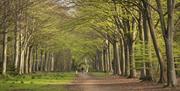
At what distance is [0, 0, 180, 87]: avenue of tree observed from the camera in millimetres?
29734

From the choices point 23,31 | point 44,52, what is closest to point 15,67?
point 23,31

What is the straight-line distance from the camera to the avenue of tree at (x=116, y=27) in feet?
97.6

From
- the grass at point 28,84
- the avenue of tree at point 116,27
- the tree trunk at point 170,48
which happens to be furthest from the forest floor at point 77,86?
the avenue of tree at point 116,27

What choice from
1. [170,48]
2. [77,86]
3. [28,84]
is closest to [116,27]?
[77,86]

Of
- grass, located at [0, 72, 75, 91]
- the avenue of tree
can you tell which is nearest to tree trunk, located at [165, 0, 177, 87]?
the avenue of tree

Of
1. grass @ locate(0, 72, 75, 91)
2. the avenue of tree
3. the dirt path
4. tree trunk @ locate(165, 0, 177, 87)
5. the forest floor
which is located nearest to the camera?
tree trunk @ locate(165, 0, 177, 87)

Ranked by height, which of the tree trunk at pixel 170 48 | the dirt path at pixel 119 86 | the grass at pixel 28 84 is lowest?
the dirt path at pixel 119 86

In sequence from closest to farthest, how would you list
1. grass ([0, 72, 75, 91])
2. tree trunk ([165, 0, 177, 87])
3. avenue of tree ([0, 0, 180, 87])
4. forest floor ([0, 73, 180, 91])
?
1. tree trunk ([165, 0, 177, 87])
2. forest floor ([0, 73, 180, 91])
3. grass ([0, 72, 75, 91])
4. avenue of tree ([0, 0, 180, 87])

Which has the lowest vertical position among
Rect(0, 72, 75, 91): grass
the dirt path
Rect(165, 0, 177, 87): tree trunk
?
the dirt path

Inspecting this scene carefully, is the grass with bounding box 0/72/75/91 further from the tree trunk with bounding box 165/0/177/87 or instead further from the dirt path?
the tree trunk with bounding box 165/0/177/87

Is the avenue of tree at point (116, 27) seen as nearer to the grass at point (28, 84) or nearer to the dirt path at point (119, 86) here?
the dirt path at point (119, 86)

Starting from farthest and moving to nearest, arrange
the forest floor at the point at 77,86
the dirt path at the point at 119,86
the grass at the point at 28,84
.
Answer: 1. the grass at the point at 28,84
2. the forest floor at the point at 77,86
3. the dirt path at the point at 119,86

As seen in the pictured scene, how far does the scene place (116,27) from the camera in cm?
5378

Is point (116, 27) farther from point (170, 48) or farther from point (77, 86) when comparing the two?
point (170, 48)
